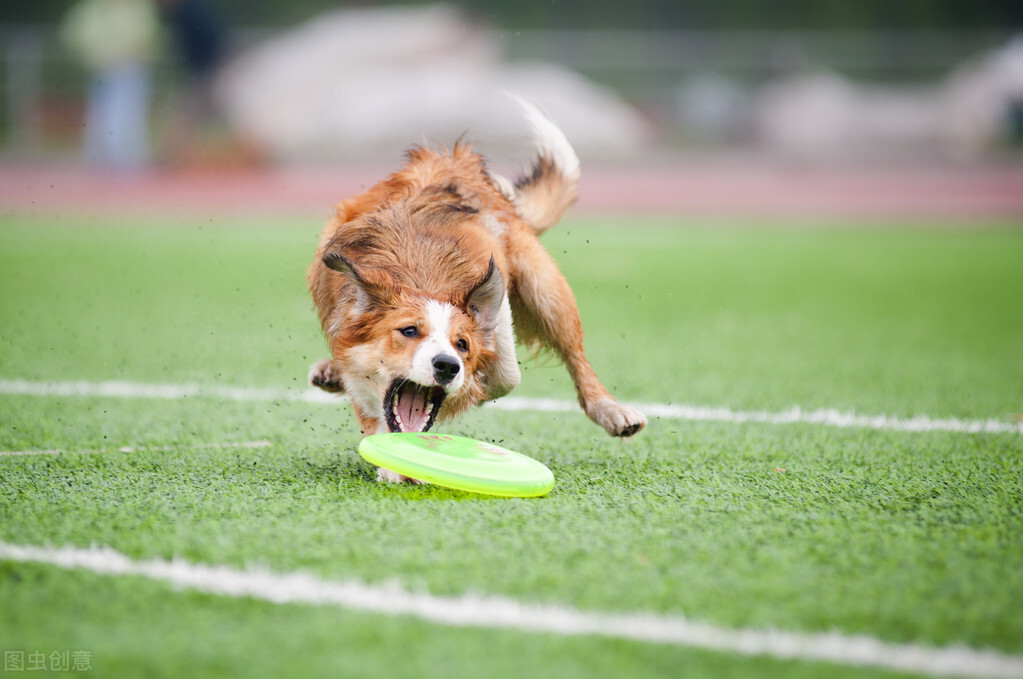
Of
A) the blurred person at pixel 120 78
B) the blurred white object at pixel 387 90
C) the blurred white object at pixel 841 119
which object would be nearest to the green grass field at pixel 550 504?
the blurred person at pixel 120 78

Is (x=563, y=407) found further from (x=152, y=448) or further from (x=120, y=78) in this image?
(x=120, y=78)

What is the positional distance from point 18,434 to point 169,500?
1.43 metres

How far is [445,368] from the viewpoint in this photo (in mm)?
3678

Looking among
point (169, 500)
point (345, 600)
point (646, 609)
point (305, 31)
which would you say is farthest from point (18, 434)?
point (305, 31)

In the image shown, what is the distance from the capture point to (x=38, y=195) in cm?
1830

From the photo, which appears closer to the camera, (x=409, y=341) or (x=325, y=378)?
(x=409, y=341)

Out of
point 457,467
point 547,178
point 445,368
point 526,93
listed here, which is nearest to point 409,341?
point 445,368

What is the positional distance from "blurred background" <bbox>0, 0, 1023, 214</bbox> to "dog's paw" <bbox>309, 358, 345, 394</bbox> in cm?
1488

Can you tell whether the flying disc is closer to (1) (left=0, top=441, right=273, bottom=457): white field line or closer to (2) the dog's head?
(2) the dog's head

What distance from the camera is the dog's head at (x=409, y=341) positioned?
12.4ft

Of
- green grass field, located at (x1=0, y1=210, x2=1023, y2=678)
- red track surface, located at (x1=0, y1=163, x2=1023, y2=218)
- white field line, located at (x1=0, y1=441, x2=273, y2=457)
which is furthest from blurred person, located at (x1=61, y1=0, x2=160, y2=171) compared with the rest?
white field line, located at (x1=0, y1=441, x2=273, y2=457)

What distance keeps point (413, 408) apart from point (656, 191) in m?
16.5

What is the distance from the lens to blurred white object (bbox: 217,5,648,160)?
22.2 meters

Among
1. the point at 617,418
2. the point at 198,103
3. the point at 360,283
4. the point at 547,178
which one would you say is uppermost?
the point at 547,178
